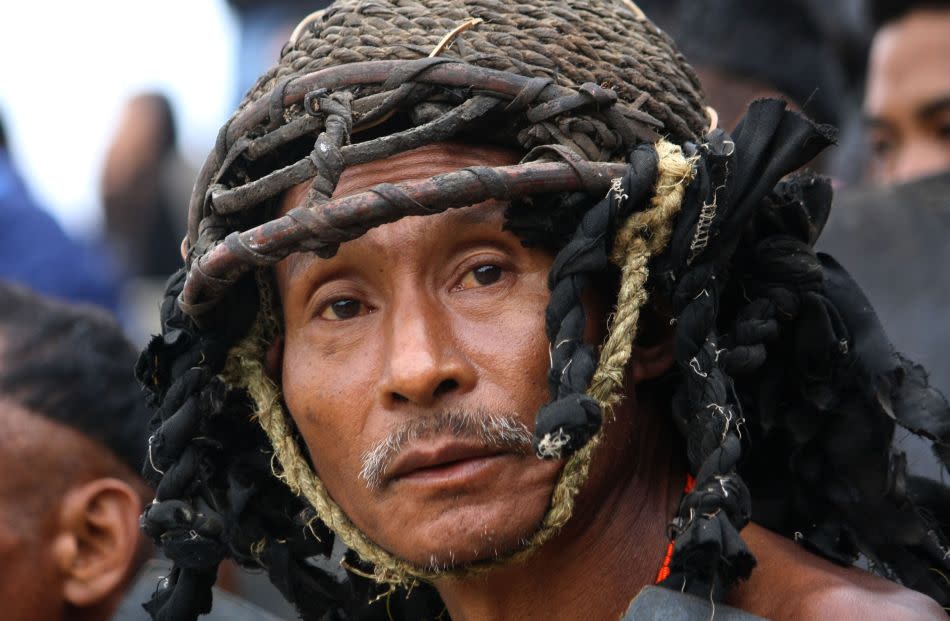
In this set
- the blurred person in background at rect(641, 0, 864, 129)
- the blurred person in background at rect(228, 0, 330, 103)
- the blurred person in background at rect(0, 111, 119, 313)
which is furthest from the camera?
the blurred person in background at rect(228, 0, 330, 103)

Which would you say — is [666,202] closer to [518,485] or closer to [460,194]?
[460,194]

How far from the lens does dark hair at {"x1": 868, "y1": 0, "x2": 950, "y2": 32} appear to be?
21.7 feet

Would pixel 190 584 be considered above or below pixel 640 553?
below

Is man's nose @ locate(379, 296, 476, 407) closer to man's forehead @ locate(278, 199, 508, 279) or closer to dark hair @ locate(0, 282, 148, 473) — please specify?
man's forehead @ locate(278, 199, 508, 279)

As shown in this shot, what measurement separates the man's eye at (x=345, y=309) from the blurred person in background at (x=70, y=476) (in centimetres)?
140

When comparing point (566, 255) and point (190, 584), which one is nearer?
point (566, 255)

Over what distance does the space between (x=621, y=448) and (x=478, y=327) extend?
0.44m

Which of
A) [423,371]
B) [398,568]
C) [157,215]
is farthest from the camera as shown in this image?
[157,215]

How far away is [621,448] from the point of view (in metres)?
3.25

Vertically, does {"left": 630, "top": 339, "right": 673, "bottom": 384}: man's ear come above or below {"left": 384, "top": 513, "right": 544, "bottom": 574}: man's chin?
above

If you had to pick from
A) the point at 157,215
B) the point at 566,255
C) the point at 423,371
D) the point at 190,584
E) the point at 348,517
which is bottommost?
the point at 157,215

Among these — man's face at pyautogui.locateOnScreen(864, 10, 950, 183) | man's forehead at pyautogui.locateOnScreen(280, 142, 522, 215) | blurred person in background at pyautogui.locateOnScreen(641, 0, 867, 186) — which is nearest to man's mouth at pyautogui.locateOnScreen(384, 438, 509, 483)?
man's forehead at pyautogui.locateOnScreen(280, 142, 522, 215)

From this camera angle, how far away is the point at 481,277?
124 inches

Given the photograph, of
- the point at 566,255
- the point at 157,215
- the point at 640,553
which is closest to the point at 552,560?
the point at 640,553
